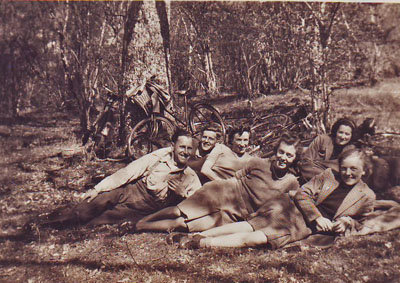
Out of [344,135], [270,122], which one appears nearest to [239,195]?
[270,122]

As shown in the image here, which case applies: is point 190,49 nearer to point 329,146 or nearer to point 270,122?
point 270,122

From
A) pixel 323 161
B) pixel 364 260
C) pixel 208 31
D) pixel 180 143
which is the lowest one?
pixel 364 260

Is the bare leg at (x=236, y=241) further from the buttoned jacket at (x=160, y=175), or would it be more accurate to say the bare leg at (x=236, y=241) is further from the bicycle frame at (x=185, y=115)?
the bicycle frame at (x=185, y=115)

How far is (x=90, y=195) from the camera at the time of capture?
324 cm

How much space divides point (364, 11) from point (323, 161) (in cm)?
158

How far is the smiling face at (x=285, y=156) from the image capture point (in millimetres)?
3141

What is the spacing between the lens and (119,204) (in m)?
3.32

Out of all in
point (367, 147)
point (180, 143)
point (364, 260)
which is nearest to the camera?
point (364, 260)

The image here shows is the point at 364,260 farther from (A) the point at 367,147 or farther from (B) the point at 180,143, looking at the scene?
(B) the point at 180,143

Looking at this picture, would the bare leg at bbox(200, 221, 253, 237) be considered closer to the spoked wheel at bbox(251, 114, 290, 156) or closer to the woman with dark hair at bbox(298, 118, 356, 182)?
the spoked wheel at bbox(251, 114, 290, 156)

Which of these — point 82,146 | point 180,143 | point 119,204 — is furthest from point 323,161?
point 82,146

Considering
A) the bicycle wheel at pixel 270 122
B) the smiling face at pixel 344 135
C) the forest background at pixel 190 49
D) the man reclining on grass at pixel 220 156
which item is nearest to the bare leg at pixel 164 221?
the man reclining on grass at pixel 220 156

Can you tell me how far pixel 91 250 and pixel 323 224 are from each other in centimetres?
200

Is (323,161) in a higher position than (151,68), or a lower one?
lower
